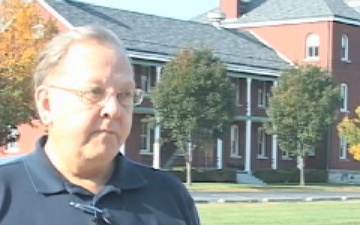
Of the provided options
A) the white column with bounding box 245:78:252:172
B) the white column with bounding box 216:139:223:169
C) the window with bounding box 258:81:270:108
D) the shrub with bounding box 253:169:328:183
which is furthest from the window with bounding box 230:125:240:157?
the shrub with bounding box 253:169:328:183

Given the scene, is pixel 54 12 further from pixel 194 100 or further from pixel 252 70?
pixel 252 70

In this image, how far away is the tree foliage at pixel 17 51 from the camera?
4119 centimetres

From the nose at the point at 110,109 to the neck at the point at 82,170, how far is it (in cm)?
16

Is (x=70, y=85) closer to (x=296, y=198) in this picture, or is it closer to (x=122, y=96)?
(x=122, y=96)

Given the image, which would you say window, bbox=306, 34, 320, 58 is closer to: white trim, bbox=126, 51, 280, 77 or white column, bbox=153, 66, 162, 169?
white trim, bbox=126, 51, 280, 77

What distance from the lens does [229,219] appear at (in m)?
24.7

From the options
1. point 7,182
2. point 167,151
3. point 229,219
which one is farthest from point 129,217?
point 167,151

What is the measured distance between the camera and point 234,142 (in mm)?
64688

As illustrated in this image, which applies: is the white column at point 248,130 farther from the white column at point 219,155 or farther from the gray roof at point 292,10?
the gray roof at point 292,10

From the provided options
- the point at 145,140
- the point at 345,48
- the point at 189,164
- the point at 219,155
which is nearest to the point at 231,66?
the point at 219,155

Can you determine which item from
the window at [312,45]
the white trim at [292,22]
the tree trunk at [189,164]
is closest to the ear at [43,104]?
the tree trunk at [189,164]

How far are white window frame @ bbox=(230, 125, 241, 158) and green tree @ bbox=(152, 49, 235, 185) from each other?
11769mm

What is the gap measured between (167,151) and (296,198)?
18406mm

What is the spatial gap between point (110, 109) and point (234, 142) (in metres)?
61.3
